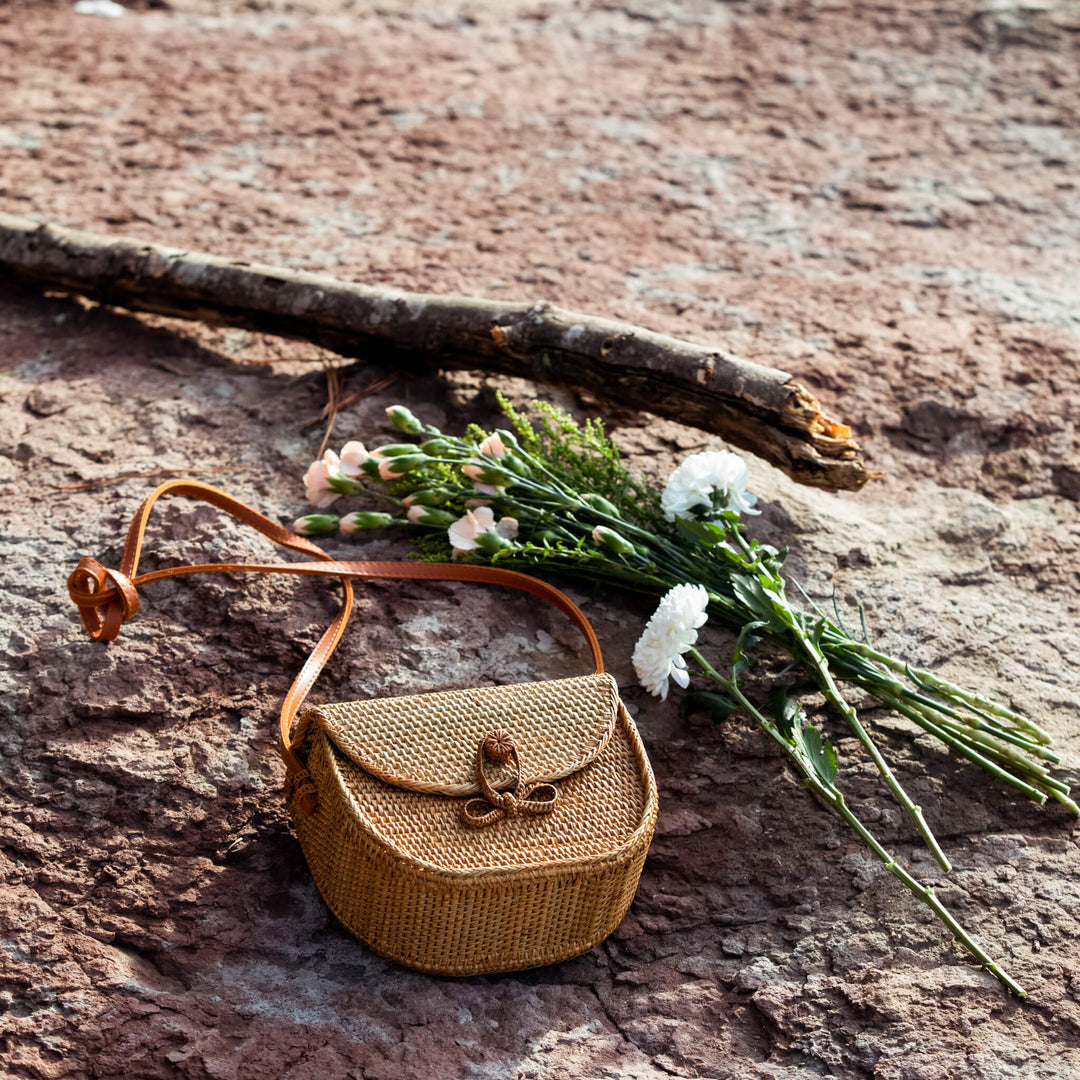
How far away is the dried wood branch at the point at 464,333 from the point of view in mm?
2633

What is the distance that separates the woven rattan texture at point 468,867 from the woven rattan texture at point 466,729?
3cm

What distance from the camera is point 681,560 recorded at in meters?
2.48

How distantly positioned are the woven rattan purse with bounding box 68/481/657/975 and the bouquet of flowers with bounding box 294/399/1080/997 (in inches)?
12.1

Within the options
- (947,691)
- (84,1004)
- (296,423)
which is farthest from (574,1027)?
(296,423)

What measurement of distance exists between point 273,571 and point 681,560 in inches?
35.7

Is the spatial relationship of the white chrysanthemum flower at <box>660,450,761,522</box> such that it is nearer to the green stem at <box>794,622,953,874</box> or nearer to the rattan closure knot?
the green stem at <box>794,622,953,874</box>

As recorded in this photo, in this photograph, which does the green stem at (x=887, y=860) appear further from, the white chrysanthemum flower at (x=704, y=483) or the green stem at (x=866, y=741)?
the white chrysanthemum flower at (x=704, y=483)

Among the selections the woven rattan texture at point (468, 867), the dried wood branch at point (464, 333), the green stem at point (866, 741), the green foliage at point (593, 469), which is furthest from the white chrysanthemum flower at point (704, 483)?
the woven rattan texture at point (468, 867)

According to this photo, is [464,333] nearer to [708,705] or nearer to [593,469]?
[593,469]

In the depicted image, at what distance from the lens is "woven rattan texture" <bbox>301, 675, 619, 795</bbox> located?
191 cm

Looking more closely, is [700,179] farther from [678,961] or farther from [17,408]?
[678,961]

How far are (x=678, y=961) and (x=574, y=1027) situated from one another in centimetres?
24

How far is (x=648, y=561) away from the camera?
96.6 inches

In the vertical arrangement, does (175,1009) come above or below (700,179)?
below
